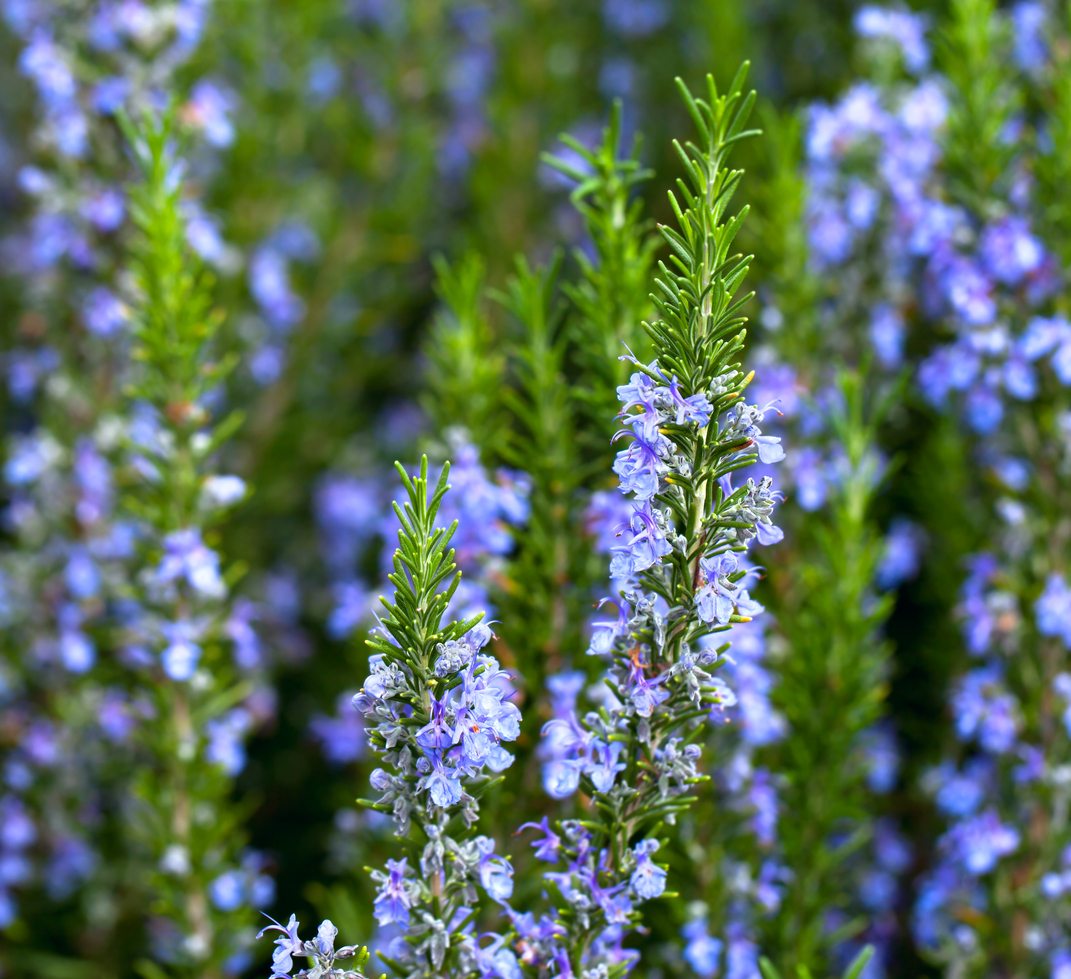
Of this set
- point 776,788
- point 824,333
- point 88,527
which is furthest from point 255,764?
point 824,333

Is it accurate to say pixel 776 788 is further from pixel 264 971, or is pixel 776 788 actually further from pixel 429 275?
pixel 429 275

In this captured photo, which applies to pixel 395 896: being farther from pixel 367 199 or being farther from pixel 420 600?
pixel 367 199

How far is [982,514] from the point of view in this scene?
222cm

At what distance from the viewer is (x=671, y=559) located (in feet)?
3.92

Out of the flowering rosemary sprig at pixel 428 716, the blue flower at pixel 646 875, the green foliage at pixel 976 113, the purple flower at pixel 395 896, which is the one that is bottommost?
the purple flower at pixel 395 896

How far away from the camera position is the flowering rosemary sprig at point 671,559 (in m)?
1.15

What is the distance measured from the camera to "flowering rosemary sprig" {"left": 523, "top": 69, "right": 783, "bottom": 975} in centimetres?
115

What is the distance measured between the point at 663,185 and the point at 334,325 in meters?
0.97

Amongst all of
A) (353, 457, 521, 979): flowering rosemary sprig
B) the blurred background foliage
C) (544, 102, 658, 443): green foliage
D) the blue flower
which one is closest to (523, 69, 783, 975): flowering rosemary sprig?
the blue flower

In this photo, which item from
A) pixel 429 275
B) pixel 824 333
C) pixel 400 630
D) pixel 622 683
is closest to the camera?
pixel 400 630

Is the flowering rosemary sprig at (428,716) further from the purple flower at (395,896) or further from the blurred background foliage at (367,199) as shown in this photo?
the blurred background foliage at (367,199)

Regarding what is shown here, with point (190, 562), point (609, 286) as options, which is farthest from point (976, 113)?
point (190, 562)

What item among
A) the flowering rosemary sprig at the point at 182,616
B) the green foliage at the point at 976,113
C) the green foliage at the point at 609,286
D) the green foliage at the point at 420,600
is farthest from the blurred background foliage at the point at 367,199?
the green foliage at the point at 420,600

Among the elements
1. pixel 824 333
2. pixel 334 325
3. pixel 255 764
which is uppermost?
pixel 334 325
